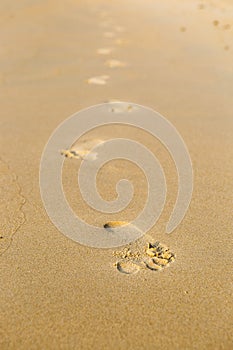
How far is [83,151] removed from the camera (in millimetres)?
2562

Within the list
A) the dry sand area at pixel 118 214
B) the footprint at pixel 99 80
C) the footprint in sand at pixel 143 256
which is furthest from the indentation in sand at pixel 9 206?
the footprint at pixel 99 80

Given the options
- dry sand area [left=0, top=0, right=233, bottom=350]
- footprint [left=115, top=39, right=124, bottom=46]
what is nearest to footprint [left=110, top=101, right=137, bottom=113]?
dry sand area [left=0, top=0, right=233, bottom=350]

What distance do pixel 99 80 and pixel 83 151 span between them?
1318 mm

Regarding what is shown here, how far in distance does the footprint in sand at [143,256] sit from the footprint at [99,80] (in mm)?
2062

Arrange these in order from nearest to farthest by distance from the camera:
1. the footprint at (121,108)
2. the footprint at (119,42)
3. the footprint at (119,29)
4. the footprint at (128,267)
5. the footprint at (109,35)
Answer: the footprint at (128,267) < the footprint at (121,108) < the footprint at (119,42) < the footprint at (109,35) < the footprint at (119,29)

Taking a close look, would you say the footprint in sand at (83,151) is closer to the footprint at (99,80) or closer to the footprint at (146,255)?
the footprint at (146,255)

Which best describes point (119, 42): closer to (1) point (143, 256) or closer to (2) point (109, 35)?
(2) point (109, 35)

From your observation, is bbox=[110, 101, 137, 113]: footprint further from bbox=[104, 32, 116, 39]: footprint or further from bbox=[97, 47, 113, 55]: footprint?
bbox=[104, 32, 116, 39]: footprint

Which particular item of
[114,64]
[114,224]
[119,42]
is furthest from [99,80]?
[114,224]

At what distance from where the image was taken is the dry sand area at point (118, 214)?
4.82 ft

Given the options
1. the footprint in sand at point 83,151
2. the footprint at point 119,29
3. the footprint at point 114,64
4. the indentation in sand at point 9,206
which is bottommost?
the footprint at point 119,29

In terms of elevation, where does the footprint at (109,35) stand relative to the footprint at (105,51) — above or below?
below

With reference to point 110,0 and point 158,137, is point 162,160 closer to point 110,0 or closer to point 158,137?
point 158,137

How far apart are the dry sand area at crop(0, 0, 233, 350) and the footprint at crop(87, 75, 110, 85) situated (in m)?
0.02
